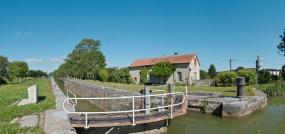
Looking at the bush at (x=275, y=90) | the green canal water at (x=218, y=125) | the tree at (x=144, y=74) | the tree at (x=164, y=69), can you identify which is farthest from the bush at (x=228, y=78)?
the tree at (x=144, y=74)

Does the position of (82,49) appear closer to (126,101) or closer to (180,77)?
(180,77)

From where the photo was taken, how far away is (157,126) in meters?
6.46

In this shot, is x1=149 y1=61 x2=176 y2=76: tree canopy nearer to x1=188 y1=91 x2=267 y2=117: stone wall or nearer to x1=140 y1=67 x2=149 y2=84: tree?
x1=140 y1=67 x2=149 y2=84: tree

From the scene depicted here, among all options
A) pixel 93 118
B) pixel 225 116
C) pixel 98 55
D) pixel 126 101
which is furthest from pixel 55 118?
pixel 98 55

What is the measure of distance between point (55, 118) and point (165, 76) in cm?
2306

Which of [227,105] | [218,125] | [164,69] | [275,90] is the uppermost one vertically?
[164,69]

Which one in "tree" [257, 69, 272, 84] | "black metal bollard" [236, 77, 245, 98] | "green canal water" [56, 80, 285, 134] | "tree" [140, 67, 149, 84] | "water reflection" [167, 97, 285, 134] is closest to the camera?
"green canal water" [56, 80, 285, 134]

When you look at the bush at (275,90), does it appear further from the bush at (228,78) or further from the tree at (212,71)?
the tree at (212,71)

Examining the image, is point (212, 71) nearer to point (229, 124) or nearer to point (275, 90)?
point (275, 90)

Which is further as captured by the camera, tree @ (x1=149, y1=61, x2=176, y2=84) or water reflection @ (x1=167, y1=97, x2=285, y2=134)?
tree @ (x1=149, y1=61, x2=176, y2=84)

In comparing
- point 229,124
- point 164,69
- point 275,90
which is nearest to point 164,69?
point 164,69

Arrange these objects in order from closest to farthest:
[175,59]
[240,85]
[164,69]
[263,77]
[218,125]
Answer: [218,125] → [240,85] → [263,77] → [164,69] → [175,59]

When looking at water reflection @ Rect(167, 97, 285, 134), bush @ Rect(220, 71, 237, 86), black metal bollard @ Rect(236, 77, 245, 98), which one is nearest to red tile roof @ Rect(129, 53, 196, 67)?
bush @ Rect(220, 71, 237, 86)

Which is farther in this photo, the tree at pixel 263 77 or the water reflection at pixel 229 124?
the tree at pixel 263 77
